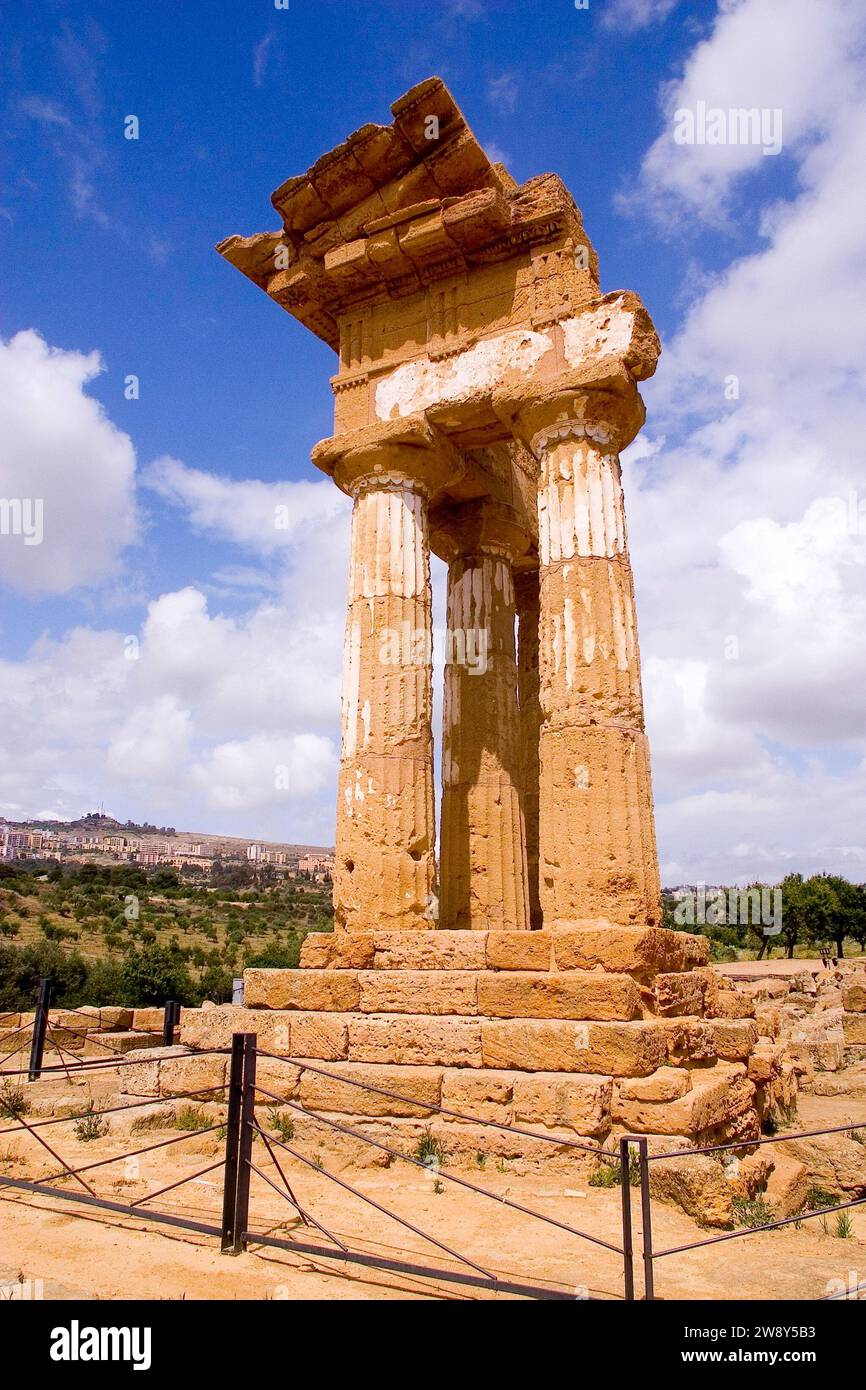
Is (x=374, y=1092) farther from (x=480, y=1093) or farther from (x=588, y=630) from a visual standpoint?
(x=588, y=630)

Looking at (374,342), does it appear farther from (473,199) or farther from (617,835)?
(617,835)

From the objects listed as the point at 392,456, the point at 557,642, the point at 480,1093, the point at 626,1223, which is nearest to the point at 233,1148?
the point at 626,1223

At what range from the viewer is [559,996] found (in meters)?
7.34

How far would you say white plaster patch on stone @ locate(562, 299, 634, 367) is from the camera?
9.27 metres

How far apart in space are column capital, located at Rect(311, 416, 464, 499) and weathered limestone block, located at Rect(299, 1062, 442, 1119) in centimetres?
640

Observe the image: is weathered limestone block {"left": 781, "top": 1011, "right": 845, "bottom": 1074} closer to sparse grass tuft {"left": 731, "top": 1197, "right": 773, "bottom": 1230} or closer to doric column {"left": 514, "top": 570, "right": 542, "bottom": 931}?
doric column {"left": 514, "top": 570, "right": 542, "bottom": 931}

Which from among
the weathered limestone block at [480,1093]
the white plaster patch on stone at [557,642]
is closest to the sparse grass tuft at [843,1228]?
the weathered limestone block at [480,1093]

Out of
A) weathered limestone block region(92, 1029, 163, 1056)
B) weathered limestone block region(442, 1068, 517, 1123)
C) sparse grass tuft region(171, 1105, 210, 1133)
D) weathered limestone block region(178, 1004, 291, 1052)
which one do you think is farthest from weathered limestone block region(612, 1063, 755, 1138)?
weathered limestone block region(92, 1029, 163, 1056)

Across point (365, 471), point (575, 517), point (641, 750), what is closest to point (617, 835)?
point (641, 750)

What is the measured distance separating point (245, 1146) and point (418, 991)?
3.28 m

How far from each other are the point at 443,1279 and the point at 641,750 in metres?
5.23

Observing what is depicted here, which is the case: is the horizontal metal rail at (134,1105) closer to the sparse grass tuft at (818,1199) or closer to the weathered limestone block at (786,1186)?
the weathered limestone block at (786,1186)

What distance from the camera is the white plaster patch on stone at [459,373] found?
9.91 meters

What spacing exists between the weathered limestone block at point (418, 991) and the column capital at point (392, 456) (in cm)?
558
